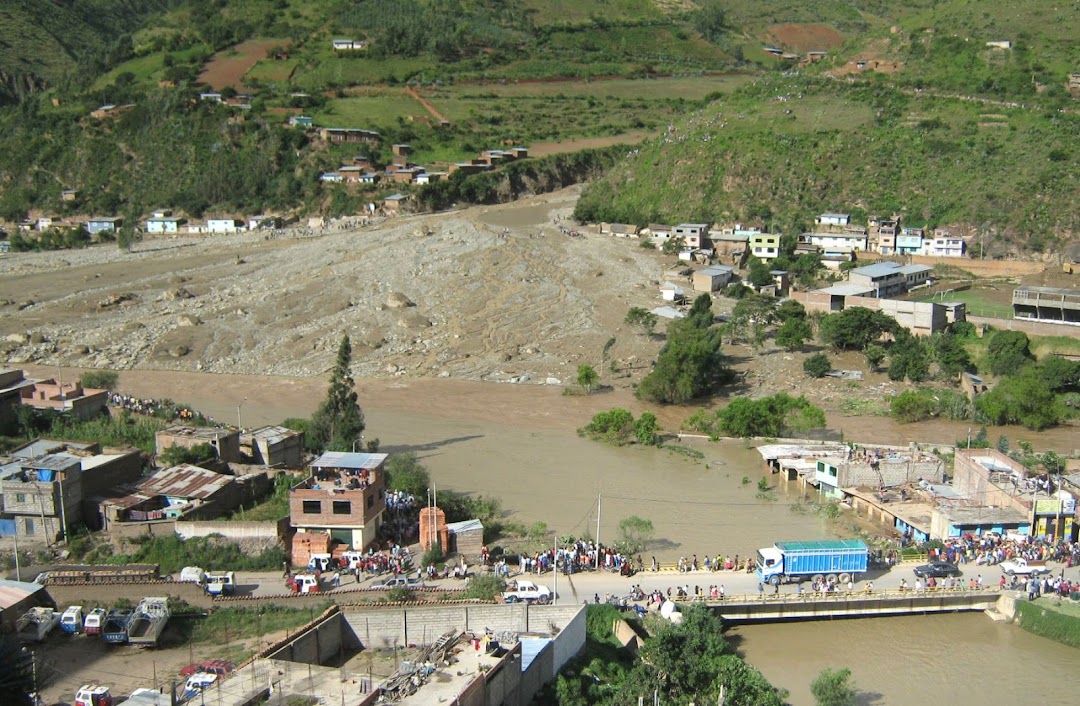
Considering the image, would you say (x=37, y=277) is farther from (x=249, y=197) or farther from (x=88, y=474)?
(x=88, y=474)

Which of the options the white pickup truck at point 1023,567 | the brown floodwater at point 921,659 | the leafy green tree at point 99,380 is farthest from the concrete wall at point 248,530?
the white pickup truck at point 1023,567

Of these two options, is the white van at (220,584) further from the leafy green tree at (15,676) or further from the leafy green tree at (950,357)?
the leafy green tree at (950,357)

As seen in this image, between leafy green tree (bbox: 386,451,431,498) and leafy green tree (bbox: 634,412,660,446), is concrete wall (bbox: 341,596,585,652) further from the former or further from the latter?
leafy green tree (bbox: 634,412,660,446)

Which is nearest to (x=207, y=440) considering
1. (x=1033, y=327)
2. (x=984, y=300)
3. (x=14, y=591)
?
(x=14, y=591)

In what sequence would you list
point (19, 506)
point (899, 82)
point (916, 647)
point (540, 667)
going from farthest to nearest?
1. point (899, 82)
2. point (19, 506)
3. point (916, 647)
4. point (540, 667)

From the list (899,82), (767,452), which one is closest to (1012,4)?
(899,82)

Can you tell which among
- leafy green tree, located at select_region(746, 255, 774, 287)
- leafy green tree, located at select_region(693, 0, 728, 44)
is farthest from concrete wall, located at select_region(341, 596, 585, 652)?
leafy green tree, located at select_region(693, 0, 728, 44)
